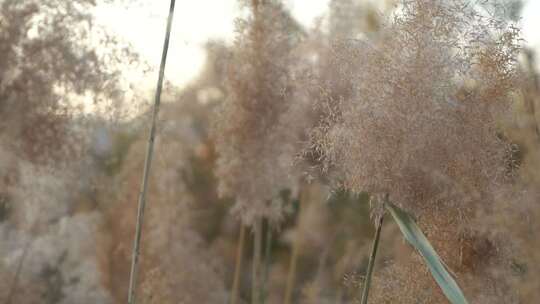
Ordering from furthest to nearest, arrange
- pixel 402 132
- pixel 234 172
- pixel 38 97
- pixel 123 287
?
pixel 123 287, pixel 234 172, pixel 38 97, pixel 402 132

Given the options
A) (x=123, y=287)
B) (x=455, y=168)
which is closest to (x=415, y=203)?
(x=455, y=168)

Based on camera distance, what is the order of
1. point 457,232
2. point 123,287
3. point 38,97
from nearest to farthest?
point 457,232, point 38,97, point 123,287

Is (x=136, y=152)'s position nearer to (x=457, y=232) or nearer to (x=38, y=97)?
(x=38, y=97)

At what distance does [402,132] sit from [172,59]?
2618 millimetres

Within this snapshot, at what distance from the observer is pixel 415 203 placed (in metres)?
3.25

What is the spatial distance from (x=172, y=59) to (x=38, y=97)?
1320 mm

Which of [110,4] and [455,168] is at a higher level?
[110,4]

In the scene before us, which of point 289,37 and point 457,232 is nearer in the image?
point 457,232

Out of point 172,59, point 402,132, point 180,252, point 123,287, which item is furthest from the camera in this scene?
point 123,287

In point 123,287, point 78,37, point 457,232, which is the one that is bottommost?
point 123,287

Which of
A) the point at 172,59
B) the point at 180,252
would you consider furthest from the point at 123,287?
the point at 172,59

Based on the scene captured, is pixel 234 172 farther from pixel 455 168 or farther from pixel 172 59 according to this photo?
pixel 455 168

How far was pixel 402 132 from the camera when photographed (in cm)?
316

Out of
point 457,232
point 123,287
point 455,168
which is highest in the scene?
point 455,168
